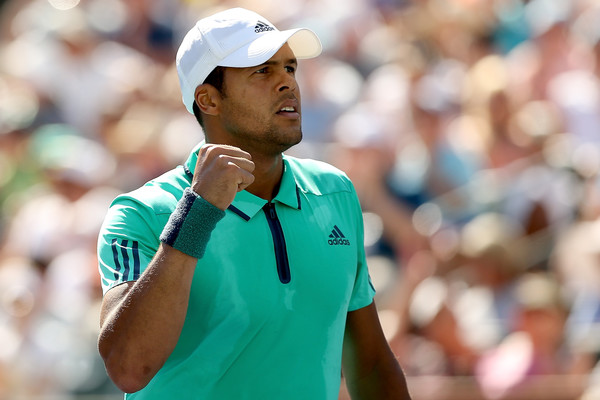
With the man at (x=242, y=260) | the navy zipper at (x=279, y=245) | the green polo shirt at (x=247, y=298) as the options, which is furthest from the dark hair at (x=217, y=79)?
the navy zipper at (x=279, y=245)

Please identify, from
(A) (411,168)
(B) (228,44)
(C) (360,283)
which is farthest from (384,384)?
(A) (411,168)

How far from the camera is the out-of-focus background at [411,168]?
5547 millimetres

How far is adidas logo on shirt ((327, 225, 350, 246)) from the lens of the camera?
2771mm

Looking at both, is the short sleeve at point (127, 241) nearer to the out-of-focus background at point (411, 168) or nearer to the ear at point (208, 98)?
the ear at point (208, 98)

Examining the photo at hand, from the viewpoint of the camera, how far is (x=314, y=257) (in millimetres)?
2695

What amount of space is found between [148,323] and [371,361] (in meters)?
0.85

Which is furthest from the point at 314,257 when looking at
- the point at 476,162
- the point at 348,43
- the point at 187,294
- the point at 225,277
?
the point at 348,43

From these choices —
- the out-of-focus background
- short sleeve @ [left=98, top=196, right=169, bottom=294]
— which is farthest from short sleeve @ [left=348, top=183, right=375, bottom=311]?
the out-of-focus background

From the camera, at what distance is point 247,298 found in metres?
2.55

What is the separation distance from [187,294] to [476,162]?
4248 mm

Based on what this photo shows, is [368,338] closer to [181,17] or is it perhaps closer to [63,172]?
[63,172]

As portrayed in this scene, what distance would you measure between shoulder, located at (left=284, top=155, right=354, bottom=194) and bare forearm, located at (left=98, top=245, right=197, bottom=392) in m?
0.62

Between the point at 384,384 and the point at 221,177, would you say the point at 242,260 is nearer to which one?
the point at 221,177

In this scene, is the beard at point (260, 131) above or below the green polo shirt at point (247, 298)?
above
